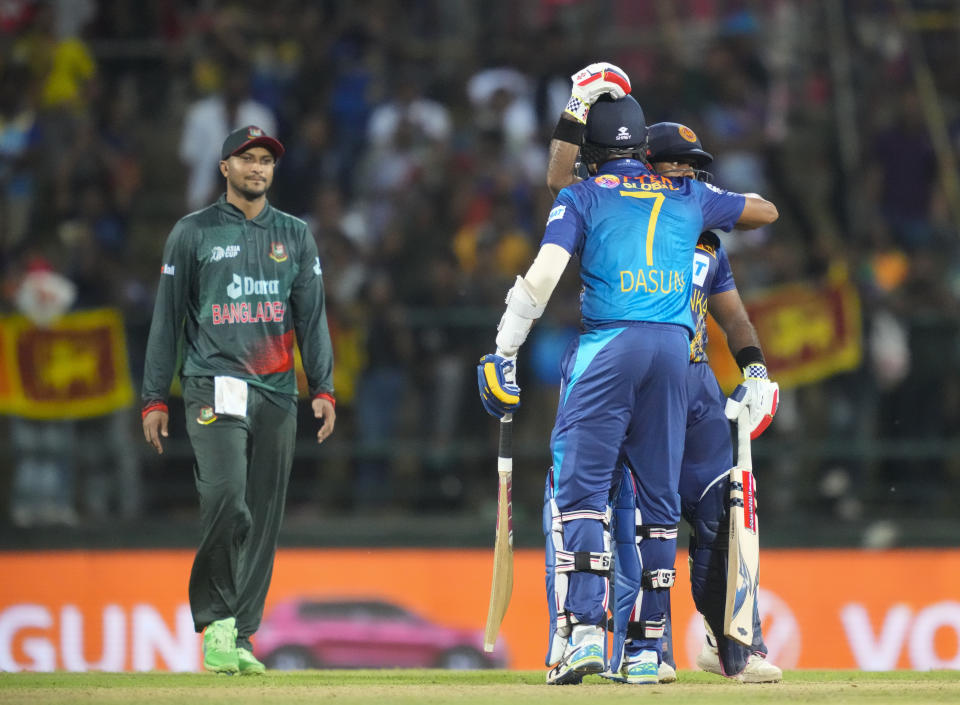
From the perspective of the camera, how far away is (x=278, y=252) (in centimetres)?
809

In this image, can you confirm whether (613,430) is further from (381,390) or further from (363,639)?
(381,390)

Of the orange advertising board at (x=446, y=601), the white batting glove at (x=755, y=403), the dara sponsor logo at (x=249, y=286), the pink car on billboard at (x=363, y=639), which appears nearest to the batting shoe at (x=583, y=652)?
the white batting glove at (x=755, y=403)

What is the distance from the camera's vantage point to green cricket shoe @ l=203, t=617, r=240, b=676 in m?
7.72

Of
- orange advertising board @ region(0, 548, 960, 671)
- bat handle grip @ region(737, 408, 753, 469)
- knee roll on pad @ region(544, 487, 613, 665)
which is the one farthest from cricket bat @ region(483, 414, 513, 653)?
orange advertising board @ region(0, 548, 960, 671)

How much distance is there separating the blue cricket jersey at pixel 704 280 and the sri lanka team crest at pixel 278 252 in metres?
2.10

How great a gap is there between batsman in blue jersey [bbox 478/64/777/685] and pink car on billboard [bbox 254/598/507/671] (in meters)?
4.68

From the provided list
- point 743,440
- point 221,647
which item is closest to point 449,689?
point 221,647

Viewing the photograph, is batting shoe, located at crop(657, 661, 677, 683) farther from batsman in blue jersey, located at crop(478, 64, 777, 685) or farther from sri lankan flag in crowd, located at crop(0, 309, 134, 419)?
sri lankan flag in crowd, located at crop(0, 309, 134, 419)

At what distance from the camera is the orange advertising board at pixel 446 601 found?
11.8 metres

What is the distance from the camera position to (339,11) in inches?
642

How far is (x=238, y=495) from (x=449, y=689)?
149 centimetres

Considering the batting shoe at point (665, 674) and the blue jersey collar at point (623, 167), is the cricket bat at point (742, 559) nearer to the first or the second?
the batting shoe at point (665, 674)

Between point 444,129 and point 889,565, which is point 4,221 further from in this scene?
point 889,565

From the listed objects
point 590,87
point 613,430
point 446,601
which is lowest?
point 446,601
